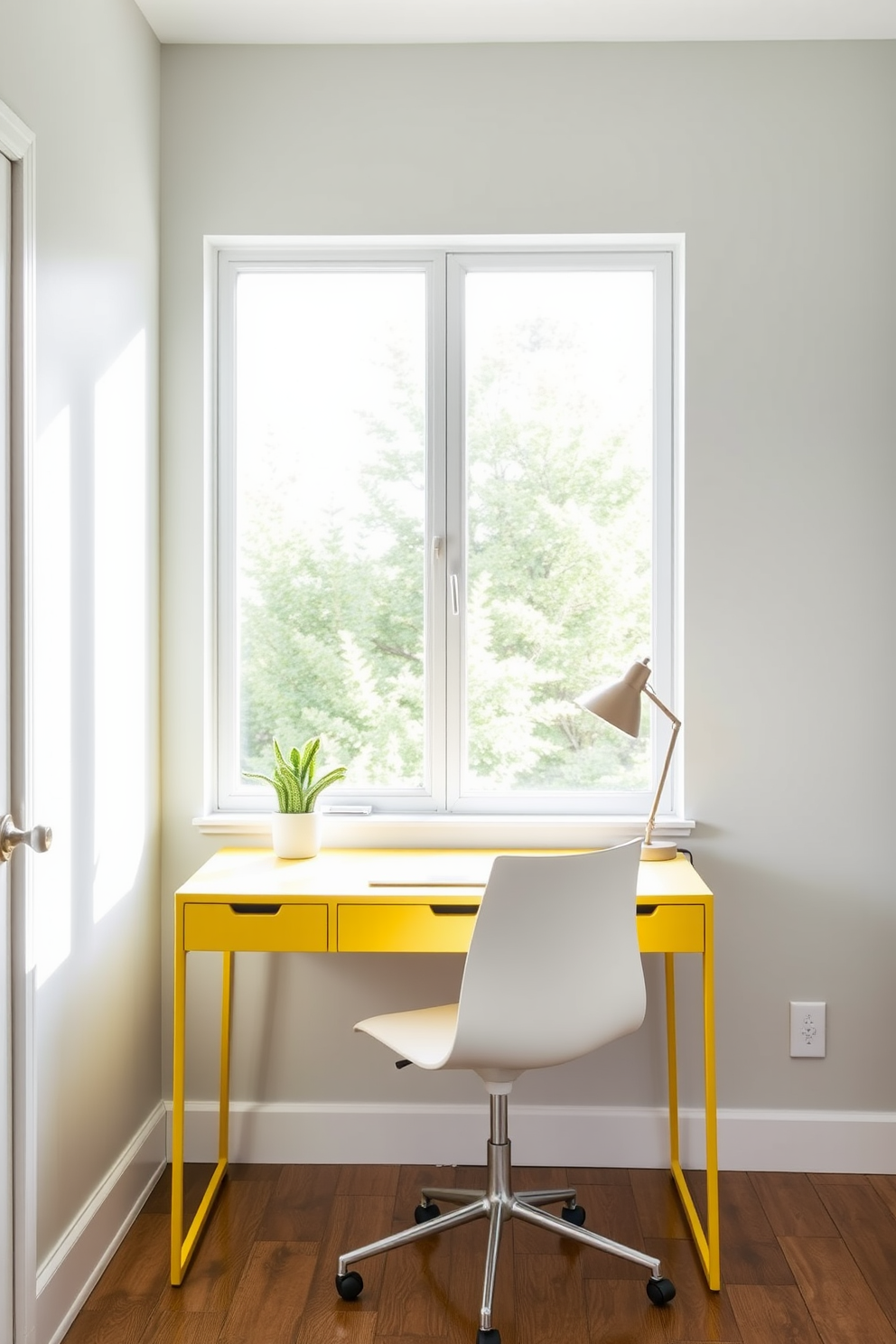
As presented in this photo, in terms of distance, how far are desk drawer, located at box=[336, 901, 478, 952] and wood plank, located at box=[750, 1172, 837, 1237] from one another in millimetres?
993

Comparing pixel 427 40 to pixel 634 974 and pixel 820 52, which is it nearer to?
pixel 820 52

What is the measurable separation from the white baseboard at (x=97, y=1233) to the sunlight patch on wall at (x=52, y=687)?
0.55m

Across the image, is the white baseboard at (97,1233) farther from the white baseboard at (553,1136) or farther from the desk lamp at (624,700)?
the desk lamp at (624,700)

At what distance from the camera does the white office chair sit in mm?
1800

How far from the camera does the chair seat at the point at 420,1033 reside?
1894 mm

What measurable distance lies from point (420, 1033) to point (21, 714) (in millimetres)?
993

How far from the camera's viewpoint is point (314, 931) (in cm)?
208

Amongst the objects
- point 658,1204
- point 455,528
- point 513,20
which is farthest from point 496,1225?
point 513,20

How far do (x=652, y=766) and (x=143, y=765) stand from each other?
129 centimetres

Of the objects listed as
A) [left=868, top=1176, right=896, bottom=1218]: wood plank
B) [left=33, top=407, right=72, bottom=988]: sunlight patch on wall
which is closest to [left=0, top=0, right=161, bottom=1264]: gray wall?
[left=33, top=407, right=72, bottom=988]: sunlight patch on wall

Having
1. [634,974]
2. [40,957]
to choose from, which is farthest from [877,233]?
[40,957]

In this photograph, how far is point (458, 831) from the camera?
2.53m

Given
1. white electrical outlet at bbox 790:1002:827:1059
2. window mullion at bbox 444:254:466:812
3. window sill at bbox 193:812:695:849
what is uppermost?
window mullion at bbox 444:254:466:812

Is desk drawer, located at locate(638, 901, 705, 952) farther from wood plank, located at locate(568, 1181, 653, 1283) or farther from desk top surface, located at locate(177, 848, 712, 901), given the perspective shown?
wood plank, located at locate(568, 1181, 653, 1283)
